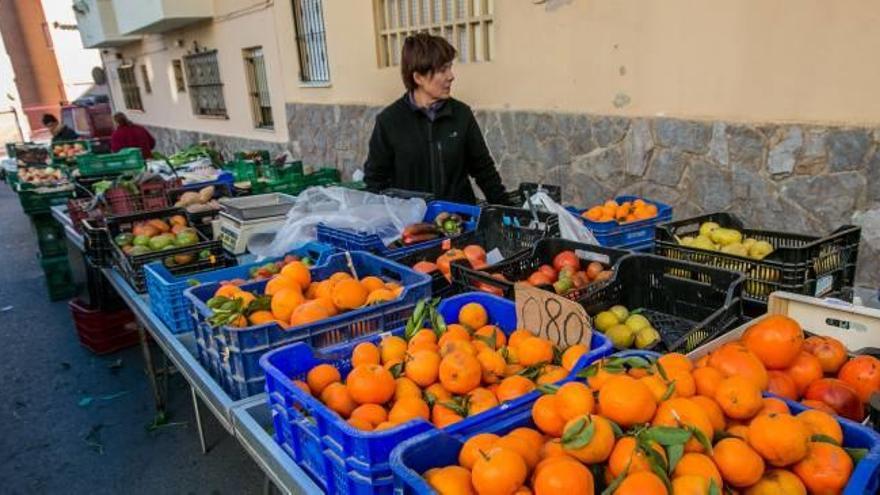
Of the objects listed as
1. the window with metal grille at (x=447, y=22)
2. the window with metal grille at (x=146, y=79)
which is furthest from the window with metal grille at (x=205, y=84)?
the window with metal grille at (x=447, y=22)

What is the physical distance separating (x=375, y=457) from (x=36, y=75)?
3490cm

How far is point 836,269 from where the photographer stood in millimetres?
2266

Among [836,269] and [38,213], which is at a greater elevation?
[836,269]

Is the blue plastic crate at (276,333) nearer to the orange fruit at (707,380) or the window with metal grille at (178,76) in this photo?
the orange fruit at (707,380)

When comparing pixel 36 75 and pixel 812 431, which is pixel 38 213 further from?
pixel 36 75

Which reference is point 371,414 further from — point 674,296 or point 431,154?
point 431,154

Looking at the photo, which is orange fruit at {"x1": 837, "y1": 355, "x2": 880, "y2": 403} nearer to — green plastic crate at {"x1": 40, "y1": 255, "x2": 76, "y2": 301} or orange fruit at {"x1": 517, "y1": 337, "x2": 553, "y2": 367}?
orange fruit at {"x1": 517, "y1": 337, "x2": 553, "y2": 367}

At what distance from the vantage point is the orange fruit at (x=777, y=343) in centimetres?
159

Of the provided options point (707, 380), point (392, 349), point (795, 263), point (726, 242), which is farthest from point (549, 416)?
point (726, 242)

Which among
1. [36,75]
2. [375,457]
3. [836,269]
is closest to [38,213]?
[375,457]

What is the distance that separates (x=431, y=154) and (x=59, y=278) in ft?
16.6

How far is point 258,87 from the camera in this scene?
11.6 metres

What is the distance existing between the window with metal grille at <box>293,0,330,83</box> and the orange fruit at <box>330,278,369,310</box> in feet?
24.6

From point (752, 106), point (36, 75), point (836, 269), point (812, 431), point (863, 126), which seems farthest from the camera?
point (36, 75)
